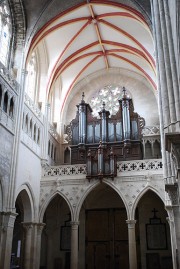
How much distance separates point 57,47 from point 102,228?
12.3 meters

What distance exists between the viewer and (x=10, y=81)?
16344 mm

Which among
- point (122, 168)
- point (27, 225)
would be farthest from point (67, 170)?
point (27, 225)

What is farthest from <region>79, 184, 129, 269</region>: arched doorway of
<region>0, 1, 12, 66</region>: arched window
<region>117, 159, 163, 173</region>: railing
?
<region>0, 1, 12, 66</region>: arched window

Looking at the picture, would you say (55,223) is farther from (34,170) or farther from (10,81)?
(10,81)

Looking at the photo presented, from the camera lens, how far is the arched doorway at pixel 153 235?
1972cm

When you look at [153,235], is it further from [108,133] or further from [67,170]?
[108,133]

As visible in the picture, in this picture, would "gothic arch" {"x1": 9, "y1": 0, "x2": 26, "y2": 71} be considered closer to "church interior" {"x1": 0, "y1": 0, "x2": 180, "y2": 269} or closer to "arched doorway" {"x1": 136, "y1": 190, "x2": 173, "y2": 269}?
"church interior" {"x1": 0, "y1": 0, "x2": 180, "y2": 269}

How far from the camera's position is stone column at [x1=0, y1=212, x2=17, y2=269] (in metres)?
14.2

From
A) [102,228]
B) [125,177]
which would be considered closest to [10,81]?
[125,177]

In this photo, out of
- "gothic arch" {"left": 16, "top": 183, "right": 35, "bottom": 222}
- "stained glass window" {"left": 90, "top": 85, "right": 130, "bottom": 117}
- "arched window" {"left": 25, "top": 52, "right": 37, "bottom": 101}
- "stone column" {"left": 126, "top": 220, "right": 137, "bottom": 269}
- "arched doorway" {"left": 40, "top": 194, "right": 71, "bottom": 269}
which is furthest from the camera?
"stained glass window" {"left": 90, "top": 85, "right": 130, "bottom": 117}

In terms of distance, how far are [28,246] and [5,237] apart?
9.52ft

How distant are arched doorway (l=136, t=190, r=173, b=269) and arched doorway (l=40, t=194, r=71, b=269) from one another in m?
4.67

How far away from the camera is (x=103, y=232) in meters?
21.4

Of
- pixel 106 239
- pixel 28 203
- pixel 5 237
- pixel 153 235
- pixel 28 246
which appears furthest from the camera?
pixel 106 239
